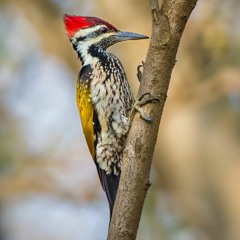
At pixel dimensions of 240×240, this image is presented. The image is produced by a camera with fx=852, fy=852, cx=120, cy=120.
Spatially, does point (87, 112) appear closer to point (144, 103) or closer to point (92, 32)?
point (92, 32)

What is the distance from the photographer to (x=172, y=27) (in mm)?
3273

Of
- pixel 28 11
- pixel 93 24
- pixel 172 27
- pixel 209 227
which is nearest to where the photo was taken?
pixel 172 27

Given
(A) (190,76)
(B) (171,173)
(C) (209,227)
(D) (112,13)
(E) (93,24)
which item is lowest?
(E) (93,24)

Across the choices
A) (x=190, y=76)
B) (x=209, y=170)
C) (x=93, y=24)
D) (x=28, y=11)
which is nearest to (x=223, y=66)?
(x=190, y=76)

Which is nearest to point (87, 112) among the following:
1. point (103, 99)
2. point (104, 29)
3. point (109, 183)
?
point (103, 99)

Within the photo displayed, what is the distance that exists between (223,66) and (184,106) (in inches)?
19.8

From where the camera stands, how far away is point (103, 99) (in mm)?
4359

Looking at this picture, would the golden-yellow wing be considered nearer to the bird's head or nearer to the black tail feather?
the black tail feather

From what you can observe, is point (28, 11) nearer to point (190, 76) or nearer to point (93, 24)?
point (190, 76)

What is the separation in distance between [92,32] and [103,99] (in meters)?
0.44

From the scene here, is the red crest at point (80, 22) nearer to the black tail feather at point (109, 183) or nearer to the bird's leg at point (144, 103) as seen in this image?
the black tail feather at point (109, 183)

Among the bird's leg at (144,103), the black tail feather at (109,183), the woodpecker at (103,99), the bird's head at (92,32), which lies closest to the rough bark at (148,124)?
the bird's leg at (144,103)

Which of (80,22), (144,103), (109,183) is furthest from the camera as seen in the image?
(80,22)

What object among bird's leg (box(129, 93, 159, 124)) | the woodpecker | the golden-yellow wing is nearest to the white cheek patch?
the woodpecker
